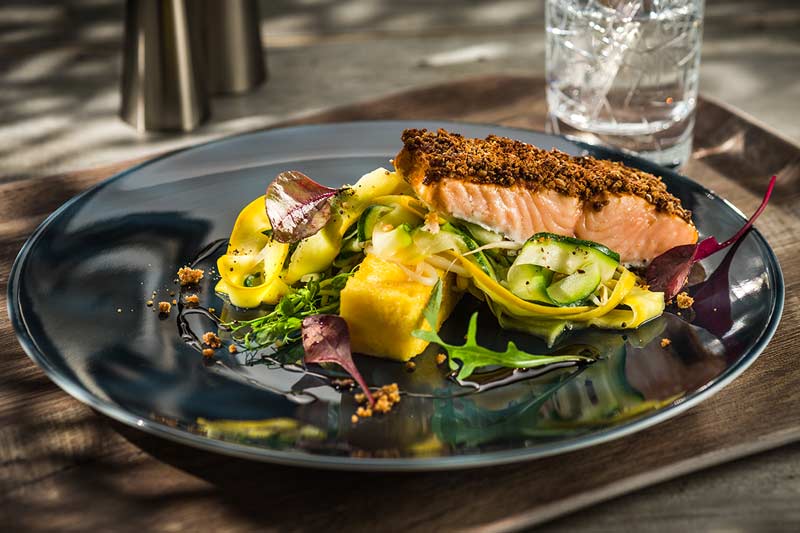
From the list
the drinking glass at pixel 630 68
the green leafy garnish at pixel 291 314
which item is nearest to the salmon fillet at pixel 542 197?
the green leafy garnish at pixel 291 314

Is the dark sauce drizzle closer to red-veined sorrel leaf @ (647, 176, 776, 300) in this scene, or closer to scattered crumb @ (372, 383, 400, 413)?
scattered crumb @ (372, 383, 400, 413)

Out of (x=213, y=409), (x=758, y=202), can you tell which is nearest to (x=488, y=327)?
(x=213, y=409)

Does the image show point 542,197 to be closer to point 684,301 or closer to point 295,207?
point 684,301

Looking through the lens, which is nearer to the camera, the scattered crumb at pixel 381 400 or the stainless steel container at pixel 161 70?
the scattered crumb at pixel 381 400

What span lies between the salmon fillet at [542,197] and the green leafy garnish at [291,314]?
0.89 feet

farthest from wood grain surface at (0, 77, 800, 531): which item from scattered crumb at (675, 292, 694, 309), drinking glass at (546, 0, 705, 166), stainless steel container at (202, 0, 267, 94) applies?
stainless steel container at (202, 0, 267, 94)

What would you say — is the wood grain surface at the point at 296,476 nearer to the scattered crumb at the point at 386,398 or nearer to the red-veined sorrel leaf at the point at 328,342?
the scattered crumb at the point at 386,398

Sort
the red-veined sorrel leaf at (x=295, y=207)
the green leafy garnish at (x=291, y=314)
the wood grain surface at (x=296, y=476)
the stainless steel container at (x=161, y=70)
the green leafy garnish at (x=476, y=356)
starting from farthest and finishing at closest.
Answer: the stainless steel container at (x=161, y=70) < the red-veined sorrel leaf at (x=295, y=207) < the green leafy garnish at (x=291, y=314) < the green leafy garnish at (x=476, y=356) < the wood grain surface at (x=296, y=476)

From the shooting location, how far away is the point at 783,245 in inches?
86.3

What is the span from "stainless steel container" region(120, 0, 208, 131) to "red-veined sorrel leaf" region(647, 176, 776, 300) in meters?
1.79

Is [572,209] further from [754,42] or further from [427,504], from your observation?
[754,42]

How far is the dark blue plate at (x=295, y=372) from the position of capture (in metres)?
1.40

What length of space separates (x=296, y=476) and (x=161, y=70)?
6.42 feet

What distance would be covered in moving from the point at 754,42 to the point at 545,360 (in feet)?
11.1
